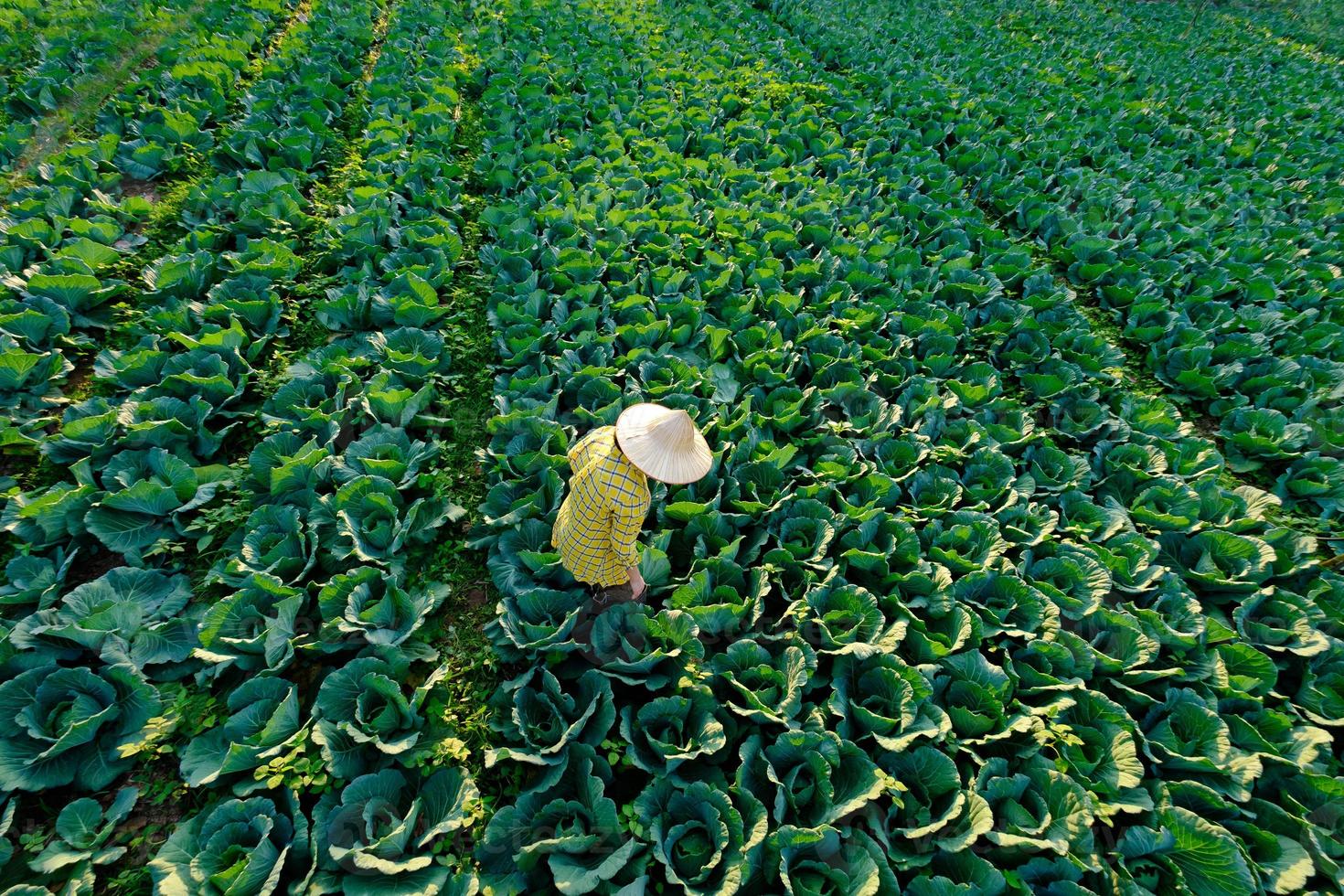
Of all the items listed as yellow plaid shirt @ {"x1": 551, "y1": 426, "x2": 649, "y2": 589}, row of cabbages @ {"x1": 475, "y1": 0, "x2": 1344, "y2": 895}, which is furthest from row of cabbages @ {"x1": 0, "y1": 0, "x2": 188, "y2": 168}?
yellow plaid shirt @ {"x1": 551, "y1": 426, "x2": 649, "y2": 589}

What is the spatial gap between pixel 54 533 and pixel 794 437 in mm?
5743

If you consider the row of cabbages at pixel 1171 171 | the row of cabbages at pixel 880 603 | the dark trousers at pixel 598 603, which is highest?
the row of cabbages at pixel 1171 171

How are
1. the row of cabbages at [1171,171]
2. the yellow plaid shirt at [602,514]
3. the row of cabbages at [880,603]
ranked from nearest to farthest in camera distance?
the row of cabbages at [880,603]
the yellow plaid shirt at [602,514]
the row of cabbages at [1171,171]

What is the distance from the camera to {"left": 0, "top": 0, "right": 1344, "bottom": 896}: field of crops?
334cm

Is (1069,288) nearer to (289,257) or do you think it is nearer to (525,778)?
(525,778)

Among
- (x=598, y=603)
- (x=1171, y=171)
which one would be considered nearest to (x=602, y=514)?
(x=598, y=603)

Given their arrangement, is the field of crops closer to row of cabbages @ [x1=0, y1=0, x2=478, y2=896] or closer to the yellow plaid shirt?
row of cabbages @ [x1=0, y1=0, x2=478, y2=896]

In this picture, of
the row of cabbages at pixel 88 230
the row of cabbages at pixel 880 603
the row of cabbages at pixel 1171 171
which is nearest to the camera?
the row of cabbages at pixel 880 603

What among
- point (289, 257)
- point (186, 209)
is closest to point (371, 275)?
point (289, 257)

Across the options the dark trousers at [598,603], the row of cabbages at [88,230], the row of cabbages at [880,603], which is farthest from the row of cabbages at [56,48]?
the dark trousers at [598,603]

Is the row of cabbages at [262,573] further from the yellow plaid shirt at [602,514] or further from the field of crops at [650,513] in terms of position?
the yellow plaid shirt at [602,514]

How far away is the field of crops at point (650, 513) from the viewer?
3344 mm

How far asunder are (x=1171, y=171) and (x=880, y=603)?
10859 millimetres

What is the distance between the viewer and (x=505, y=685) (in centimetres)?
384
